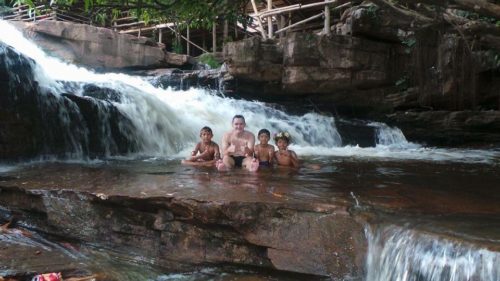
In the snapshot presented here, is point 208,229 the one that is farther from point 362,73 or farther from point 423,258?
point 362,73

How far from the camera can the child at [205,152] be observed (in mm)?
7078

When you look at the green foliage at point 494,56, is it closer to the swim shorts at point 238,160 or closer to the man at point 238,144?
the man at point 238,144

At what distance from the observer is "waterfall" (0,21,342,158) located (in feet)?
27.2

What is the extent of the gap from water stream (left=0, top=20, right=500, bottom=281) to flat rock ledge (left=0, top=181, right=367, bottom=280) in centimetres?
24

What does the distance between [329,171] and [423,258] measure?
3397 mm

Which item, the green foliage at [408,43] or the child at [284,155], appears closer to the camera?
the child at [284,155]

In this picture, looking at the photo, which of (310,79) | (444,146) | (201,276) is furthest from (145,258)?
(444,146)

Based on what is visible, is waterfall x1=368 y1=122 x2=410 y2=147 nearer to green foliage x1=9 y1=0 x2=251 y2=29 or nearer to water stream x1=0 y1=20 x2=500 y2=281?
water stream x1=0 y1=20 x2=500 y2=281

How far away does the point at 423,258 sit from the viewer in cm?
313

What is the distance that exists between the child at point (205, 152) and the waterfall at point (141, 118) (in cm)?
214

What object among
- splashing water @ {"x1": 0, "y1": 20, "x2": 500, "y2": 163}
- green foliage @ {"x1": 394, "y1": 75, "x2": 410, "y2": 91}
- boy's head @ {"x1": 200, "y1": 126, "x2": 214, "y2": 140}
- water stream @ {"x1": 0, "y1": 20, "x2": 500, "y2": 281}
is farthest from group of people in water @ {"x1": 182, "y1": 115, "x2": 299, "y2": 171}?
green foliage @ {"x1": 394, "y1": 75, "x2": 410, "y2": 91}

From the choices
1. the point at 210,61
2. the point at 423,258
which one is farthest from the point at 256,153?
the point at 210,61

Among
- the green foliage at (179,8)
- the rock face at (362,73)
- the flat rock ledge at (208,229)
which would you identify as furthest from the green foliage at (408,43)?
the flat rock ledge at (208,229)

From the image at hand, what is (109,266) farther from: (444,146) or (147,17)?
(444,146)
